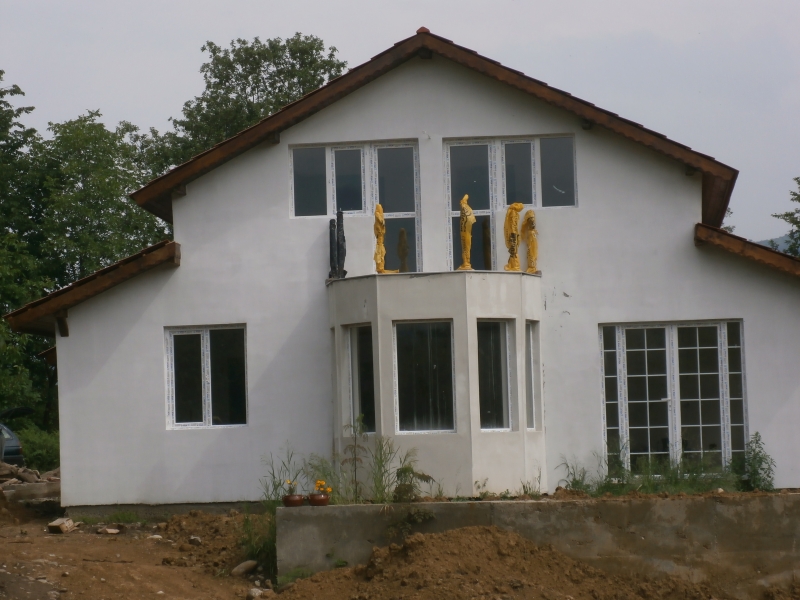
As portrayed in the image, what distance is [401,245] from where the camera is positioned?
50.5 feet

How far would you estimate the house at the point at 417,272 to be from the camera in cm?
1483

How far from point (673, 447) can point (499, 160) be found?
5122 mm

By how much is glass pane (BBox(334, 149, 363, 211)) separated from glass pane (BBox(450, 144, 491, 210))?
4.83 feet

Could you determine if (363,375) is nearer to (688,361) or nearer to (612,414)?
(612,414)

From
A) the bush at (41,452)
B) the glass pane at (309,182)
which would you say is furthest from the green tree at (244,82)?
the glass pane at (309,182)

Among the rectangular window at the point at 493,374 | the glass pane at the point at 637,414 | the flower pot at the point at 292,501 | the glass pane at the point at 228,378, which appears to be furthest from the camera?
the glass pane at the point at 228,378

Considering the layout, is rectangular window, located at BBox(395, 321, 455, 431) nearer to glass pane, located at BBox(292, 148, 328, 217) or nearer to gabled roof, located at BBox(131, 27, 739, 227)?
glass pane, located at BBox(292, 148, 328, 217)

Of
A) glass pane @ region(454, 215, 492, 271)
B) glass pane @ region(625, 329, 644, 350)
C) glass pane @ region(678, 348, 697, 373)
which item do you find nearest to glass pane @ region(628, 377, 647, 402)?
glass pane @ region(625, 329, 644, 350)

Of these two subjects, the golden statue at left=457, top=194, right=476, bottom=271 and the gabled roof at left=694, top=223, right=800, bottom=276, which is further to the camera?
the golden statue at left=457, top=194, right=476, bottom=271

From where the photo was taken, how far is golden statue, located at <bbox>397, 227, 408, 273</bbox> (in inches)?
604

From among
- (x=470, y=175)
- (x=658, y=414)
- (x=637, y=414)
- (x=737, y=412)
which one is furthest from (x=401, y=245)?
(x=737, y=412)

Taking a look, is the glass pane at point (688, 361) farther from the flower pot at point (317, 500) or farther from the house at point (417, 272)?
the flower pot at point (317, 500)

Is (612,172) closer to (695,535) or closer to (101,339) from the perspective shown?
(695,535)

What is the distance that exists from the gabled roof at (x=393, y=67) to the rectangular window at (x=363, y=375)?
339 centimetres
